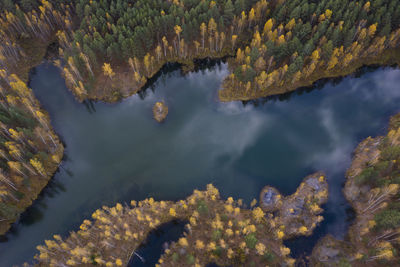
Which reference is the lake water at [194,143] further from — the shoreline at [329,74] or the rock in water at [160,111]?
the shoreline at [329,74]

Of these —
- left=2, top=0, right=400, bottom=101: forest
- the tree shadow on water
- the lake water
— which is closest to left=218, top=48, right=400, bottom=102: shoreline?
left=2, top=0, right=400, bottom=101: forest

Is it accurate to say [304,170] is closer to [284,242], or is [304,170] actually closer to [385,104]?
[284,242]

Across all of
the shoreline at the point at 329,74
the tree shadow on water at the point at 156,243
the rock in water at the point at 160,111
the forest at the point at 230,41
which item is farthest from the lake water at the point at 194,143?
the tree shadow on water at the point at 156,243

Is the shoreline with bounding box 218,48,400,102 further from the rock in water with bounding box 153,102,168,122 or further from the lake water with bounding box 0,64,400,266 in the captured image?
the rock in water with bounding box 153,102,168,122

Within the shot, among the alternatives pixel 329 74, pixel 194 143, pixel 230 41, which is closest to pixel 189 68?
pixel 230 41

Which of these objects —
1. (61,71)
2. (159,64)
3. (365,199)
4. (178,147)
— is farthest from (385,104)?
(61,71)

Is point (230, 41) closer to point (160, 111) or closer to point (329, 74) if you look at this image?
point (329, 74)
